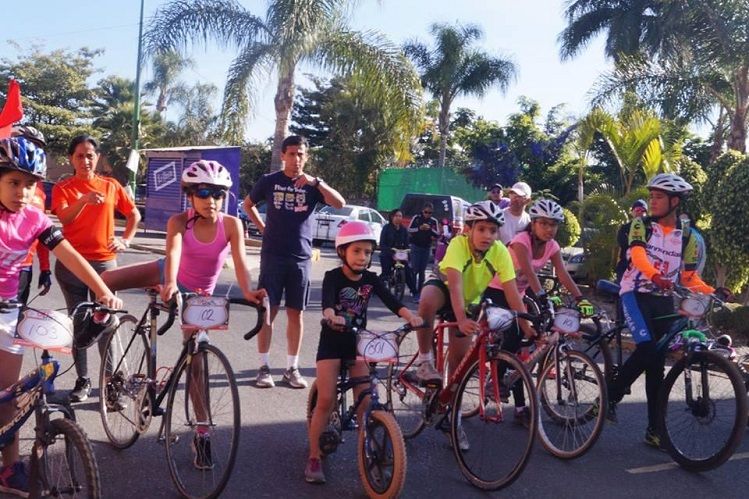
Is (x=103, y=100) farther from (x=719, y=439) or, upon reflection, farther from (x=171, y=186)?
(x=719, y=439)

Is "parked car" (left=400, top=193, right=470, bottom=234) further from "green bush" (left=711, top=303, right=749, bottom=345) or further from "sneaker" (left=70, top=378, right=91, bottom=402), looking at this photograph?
"sneaker" (left=70, top=378, right=91, bottom=402)

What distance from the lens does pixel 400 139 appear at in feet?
61.2

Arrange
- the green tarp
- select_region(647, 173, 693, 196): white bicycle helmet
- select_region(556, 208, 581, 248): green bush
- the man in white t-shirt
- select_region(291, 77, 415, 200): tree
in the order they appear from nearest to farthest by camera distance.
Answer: select_region(647, 173, 693, 196): white bicycle helmet
the man in white t-shirt
select_region(556, 208, 581, 248): green bush
the green tarp
select_region(291, 77, 415, 200): tree

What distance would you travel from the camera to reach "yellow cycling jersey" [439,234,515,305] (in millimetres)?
5176

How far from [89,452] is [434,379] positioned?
2.32 meters

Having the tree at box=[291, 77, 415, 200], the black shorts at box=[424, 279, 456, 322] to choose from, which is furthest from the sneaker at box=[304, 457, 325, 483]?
the tree at box=[291, 77, 415, 200]

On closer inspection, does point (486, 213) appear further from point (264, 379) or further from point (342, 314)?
point (264, 379)

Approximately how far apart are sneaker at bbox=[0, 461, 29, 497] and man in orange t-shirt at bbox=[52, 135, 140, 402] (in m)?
1.81

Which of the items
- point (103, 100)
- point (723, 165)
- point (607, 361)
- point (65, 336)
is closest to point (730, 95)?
point (723, 165)

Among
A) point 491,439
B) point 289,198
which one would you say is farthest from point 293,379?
point 491,439

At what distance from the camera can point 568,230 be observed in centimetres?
1630

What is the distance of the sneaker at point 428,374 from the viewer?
4.88 meters

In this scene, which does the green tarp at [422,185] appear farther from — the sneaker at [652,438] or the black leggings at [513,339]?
the sneaker at [652,438]

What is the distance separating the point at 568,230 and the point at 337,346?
12.6 meters
